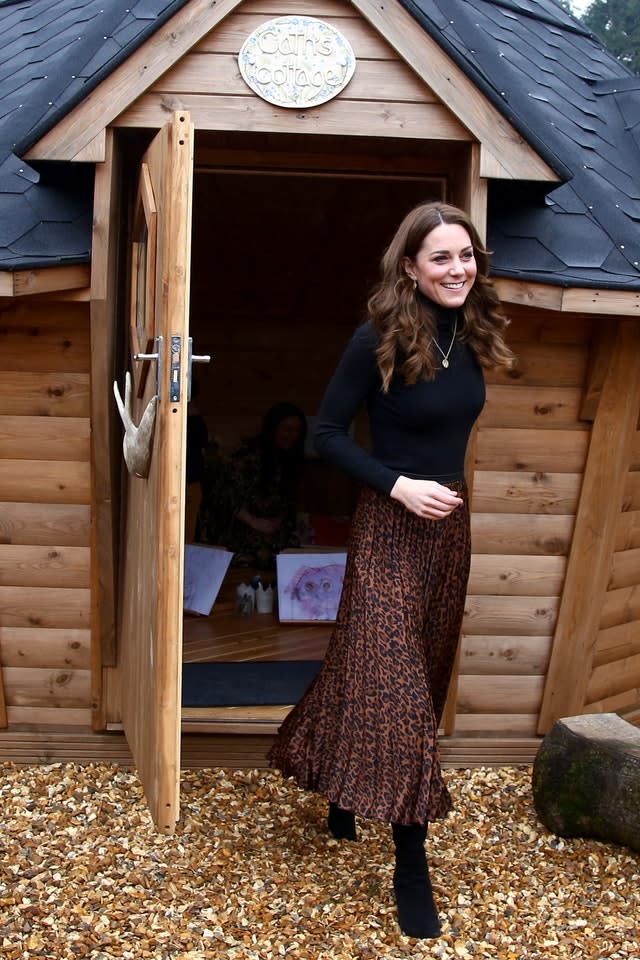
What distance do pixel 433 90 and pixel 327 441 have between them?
1322 mm

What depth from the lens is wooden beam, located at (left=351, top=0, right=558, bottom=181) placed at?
11.7ft

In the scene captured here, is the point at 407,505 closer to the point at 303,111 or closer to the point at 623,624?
the point at 303,111

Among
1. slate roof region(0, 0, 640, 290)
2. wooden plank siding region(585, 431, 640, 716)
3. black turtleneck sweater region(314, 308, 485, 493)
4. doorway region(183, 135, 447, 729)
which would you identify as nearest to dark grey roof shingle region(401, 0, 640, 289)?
slate roof region(0, 0, 640, 290)

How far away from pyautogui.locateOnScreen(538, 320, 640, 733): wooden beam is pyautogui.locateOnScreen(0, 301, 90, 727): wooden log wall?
6.42ft

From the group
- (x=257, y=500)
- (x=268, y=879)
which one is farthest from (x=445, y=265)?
(x=257, y=500)

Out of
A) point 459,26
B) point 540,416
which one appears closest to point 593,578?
point 540,416

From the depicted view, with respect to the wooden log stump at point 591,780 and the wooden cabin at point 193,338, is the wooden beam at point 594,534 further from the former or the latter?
the wooden log stump at point 591,780

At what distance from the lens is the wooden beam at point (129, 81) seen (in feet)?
11.6

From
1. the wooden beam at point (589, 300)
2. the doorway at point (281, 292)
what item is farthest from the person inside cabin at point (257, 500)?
the wooden beam at point (589, 300)

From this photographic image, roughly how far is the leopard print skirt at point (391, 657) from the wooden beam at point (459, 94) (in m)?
1.18

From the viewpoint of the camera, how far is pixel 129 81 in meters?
3.58

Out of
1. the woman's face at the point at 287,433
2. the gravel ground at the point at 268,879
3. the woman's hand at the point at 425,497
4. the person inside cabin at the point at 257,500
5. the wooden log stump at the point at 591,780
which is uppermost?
the woman's hand at the point at 425,497

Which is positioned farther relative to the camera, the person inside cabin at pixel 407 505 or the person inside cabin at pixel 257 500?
the person inside cabin at pixel 257 500

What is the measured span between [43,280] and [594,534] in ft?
7.72
